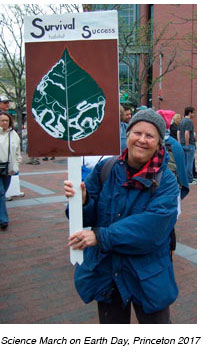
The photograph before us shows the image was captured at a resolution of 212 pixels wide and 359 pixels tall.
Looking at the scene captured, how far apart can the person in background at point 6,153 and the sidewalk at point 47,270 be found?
11.5 inches

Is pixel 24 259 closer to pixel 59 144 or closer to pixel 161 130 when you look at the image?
pixel 59 144

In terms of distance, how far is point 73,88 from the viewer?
2.15 meters

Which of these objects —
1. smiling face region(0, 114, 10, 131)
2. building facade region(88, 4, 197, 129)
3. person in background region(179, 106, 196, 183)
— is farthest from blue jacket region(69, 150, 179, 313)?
building facade region(88, 4, 197, 129)

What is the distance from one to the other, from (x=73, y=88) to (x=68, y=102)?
0.29 ft

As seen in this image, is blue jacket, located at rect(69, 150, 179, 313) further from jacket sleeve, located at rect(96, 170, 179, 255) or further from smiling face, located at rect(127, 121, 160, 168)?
smiling face, located at rect(127, 121, 160, 168)

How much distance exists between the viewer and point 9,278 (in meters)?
4.09

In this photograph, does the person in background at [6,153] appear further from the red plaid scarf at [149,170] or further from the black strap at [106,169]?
the red plaid scarf at [149,170]

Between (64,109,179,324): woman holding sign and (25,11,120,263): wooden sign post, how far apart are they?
11 centimetres

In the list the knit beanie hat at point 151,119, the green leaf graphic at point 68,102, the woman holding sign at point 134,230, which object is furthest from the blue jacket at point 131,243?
the green leaf graphic at point 68,102

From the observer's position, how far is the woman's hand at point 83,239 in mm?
Result: 2025

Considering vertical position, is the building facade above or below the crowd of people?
above

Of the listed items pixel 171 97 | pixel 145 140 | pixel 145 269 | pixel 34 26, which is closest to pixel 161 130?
pixel 145 140

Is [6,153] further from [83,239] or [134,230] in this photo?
[134,230]

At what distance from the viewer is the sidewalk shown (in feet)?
11.1
